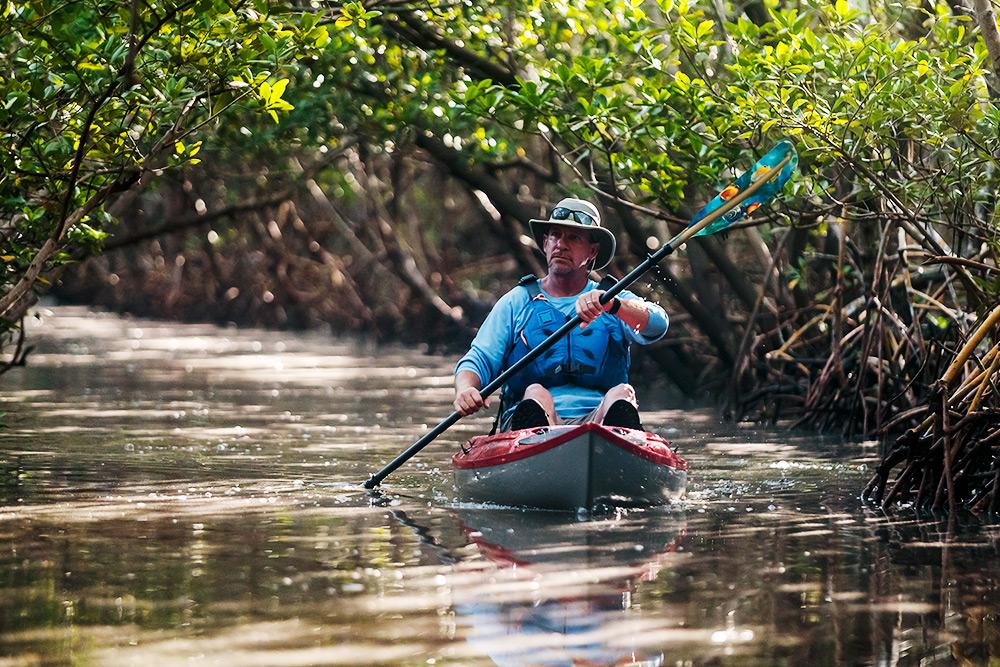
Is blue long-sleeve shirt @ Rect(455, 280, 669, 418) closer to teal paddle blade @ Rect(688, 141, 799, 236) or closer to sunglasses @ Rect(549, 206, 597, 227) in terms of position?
sunglasses @ Rect(549, 206, 597, 227)

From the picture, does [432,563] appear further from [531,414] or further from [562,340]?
[562,340]

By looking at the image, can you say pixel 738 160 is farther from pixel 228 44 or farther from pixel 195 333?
pixel 195 333

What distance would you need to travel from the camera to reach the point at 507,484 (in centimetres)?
791

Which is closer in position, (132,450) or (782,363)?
(132,450)

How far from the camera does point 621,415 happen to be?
7867mm

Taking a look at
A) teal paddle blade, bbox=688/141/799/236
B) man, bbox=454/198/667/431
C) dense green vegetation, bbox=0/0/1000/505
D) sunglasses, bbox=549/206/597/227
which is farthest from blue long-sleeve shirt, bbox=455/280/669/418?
dense green vegetation, bbox=0/0/1000/505

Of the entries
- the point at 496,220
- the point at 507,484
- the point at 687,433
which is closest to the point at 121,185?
the point at 507,484

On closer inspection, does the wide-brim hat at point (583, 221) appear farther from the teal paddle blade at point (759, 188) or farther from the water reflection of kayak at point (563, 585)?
the water reflection of kayak at point (563, 585)

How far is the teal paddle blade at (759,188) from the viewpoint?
8680 millimetres

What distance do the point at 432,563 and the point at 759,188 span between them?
3.14 m

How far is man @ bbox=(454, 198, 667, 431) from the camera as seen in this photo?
8.10 meters

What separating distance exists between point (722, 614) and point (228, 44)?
3843 mm

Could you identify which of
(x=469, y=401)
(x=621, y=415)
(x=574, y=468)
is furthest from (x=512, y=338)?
(x=574, y=468)

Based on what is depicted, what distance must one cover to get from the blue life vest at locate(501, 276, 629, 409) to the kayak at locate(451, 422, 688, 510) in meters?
0.49
